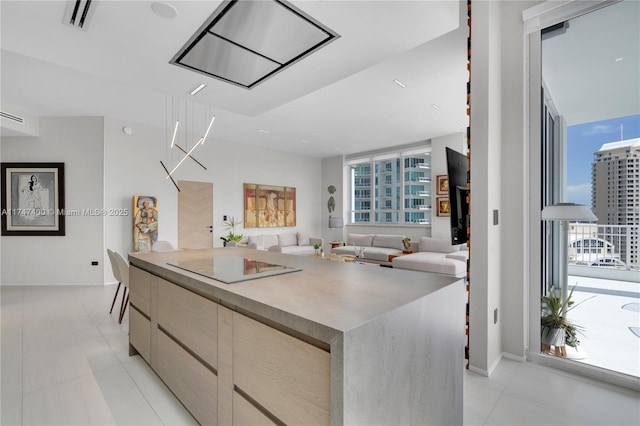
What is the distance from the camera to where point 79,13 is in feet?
6.75

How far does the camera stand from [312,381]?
0.95m

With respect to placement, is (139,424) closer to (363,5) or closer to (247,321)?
(247,321)

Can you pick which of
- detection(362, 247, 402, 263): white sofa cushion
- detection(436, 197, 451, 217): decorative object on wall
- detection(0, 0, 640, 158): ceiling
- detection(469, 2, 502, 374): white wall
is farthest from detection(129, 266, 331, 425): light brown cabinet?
detection(436, 197, 451, 217): decorative object on wall

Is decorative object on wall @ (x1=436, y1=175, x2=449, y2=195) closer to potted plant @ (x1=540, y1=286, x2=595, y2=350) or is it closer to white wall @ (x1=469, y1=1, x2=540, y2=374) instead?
white wall @ (x1=469, y1=1, x2=540, y2=374)

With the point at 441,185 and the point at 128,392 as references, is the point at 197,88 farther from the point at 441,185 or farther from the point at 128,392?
the point at 441,185

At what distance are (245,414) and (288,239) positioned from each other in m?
6.93

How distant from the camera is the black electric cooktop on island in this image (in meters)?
1.53

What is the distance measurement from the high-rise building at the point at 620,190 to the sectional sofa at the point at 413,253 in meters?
3.14

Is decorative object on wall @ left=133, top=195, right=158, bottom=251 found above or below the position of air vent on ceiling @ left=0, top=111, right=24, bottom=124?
below

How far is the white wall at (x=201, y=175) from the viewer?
5516mm

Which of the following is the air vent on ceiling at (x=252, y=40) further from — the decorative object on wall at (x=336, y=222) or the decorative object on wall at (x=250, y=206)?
the decorative object on wall at (x=336, y=222)

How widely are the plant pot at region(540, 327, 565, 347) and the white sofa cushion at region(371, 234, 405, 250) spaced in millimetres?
4869

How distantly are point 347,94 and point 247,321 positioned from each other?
3.86 meters

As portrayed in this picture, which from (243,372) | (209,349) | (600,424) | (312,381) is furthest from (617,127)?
(209,349)
